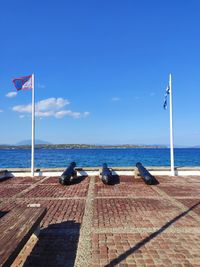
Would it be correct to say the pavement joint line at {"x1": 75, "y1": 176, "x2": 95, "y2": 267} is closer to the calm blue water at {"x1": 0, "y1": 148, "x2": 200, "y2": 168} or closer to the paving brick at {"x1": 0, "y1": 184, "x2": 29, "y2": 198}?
the paving brick at {"x1": 0, "y1": 184, "x2": 29, "y2": 198}

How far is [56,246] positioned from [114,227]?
1.65 m

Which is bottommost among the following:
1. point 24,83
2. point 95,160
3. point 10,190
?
point 95,160

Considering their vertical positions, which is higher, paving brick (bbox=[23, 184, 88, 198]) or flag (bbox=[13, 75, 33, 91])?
flag (bbox=[13, 75, 33, 91])

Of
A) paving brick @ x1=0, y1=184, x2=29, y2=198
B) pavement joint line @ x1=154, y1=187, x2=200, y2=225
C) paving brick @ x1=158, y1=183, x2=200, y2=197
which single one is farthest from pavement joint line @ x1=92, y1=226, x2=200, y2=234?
paving brick @ x1=0, y1=184, x2=29, y2=198

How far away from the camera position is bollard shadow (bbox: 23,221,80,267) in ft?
14.5

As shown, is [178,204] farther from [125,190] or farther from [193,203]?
[125,190]

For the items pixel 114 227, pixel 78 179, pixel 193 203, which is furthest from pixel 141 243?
pixel 78 179

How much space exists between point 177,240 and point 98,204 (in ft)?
12.1

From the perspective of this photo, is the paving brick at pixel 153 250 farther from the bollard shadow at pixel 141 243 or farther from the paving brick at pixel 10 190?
the paving brick at pixel 10 190

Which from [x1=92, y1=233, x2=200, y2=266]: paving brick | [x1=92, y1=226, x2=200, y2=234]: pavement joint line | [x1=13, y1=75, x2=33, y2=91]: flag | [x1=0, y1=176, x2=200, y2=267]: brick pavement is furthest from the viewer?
[x1=13, y1=75, x2=33, y2=91]: flag

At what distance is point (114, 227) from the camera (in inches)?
243

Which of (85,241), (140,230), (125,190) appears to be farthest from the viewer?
(125,190)

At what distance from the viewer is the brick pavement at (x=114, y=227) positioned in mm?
4547

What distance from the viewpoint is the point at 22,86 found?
15867mm
